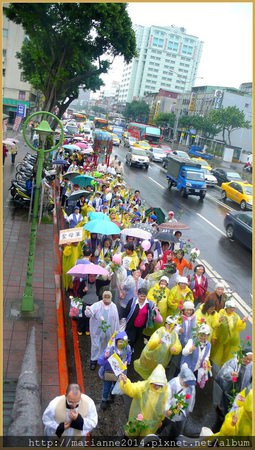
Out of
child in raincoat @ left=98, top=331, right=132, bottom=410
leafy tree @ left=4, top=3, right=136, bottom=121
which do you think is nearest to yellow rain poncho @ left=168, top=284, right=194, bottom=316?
child in raincoat @ left=98, top=331, right=132, bottom=410

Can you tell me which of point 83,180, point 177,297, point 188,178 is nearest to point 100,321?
point 177,297

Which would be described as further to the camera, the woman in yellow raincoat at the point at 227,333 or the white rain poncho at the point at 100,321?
the woman in yellow raincoat at the point at 227,333

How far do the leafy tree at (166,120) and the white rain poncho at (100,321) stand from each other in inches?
2820

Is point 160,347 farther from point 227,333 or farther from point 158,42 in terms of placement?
point 158,42

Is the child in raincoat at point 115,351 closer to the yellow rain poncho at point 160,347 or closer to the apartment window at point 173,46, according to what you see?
the yellow rain poncho at point 160,347

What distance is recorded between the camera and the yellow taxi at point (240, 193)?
912 inches

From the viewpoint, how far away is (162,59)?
132250mm

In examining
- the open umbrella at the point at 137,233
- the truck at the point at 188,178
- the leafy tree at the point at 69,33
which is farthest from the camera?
the truck at the point at 188,178

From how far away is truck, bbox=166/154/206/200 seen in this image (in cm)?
2338

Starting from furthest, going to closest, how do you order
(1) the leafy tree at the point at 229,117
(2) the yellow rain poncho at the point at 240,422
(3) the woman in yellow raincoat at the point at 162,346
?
1. (1) the leafy tree at the point at 229,117
2. (3) the woman in yellow raincoat at the point at 162,346
3. (2) the yellow rain poncho at the point at 240,422

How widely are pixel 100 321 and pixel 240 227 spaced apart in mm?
10627

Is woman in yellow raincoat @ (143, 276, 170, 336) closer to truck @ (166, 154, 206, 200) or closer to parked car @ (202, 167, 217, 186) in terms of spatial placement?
truck @ (166, 154, 206, 200)

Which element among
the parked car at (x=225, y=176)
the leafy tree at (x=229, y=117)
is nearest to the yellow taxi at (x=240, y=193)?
the parked car at (x=225, y=176)

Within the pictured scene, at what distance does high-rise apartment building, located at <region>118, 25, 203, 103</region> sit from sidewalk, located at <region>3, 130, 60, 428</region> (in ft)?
404
